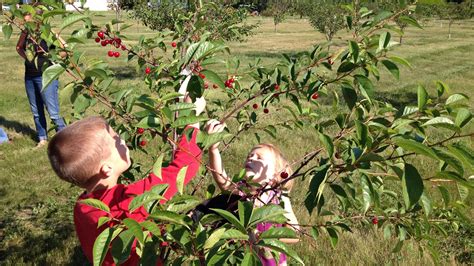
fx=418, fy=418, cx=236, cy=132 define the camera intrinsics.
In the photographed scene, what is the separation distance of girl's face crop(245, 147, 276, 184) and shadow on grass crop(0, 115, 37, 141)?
5610 mm

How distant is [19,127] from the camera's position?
292 inches

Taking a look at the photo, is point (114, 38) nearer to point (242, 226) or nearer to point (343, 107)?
point (242, 226)

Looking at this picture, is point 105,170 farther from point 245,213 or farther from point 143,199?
point 245,213

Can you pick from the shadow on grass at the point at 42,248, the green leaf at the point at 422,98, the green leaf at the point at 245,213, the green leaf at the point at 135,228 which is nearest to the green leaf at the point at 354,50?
the green leaf at the point at 422,98

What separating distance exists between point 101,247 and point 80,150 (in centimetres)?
55

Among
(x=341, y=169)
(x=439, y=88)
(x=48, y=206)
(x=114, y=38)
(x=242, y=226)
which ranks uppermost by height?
(x=114, y=38)

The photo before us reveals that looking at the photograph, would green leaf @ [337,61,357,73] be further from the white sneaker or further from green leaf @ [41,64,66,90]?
the white sneaker

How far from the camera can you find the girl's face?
2.31 metres

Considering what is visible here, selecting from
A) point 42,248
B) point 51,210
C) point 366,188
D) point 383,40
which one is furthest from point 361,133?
point 51,210

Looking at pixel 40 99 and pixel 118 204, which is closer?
pixel 118 204

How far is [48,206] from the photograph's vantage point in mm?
4535

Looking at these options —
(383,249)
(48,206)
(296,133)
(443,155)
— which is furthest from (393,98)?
(443,155)

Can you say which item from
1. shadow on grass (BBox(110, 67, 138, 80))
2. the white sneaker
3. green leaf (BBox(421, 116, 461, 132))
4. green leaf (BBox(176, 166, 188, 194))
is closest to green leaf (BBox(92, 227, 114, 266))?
green leaf (BBox(176, 166, 188, 194))

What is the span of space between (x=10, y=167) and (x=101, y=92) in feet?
14.0
